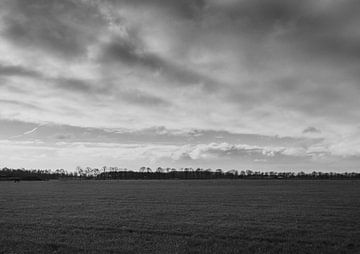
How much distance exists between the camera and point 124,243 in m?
18.1

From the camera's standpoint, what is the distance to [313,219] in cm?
2809

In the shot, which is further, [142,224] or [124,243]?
[142,224]

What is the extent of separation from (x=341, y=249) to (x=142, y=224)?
44.1ft

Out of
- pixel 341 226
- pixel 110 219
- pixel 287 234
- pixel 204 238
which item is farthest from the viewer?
pixel 110 219

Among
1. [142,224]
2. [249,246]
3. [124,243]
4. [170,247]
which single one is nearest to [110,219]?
[142,224]

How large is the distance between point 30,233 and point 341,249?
17.4 meters

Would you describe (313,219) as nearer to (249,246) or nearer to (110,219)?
(249,246)

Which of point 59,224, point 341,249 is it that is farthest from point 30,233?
point 341,249

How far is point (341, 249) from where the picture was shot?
55.1 ft

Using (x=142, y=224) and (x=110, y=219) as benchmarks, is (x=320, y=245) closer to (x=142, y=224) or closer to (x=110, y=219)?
(x=142, y=224)

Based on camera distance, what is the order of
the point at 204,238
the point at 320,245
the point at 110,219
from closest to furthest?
1. the point at 320,245
2. the point at 204,238
3. the point at 110,219

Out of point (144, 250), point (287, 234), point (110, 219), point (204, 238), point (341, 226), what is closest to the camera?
point (144, 250)

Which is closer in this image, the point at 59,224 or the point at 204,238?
the point at 204,238

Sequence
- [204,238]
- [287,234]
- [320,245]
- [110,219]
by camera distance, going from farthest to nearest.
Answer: [110,219], [287,234], [204,238], [320,245]
